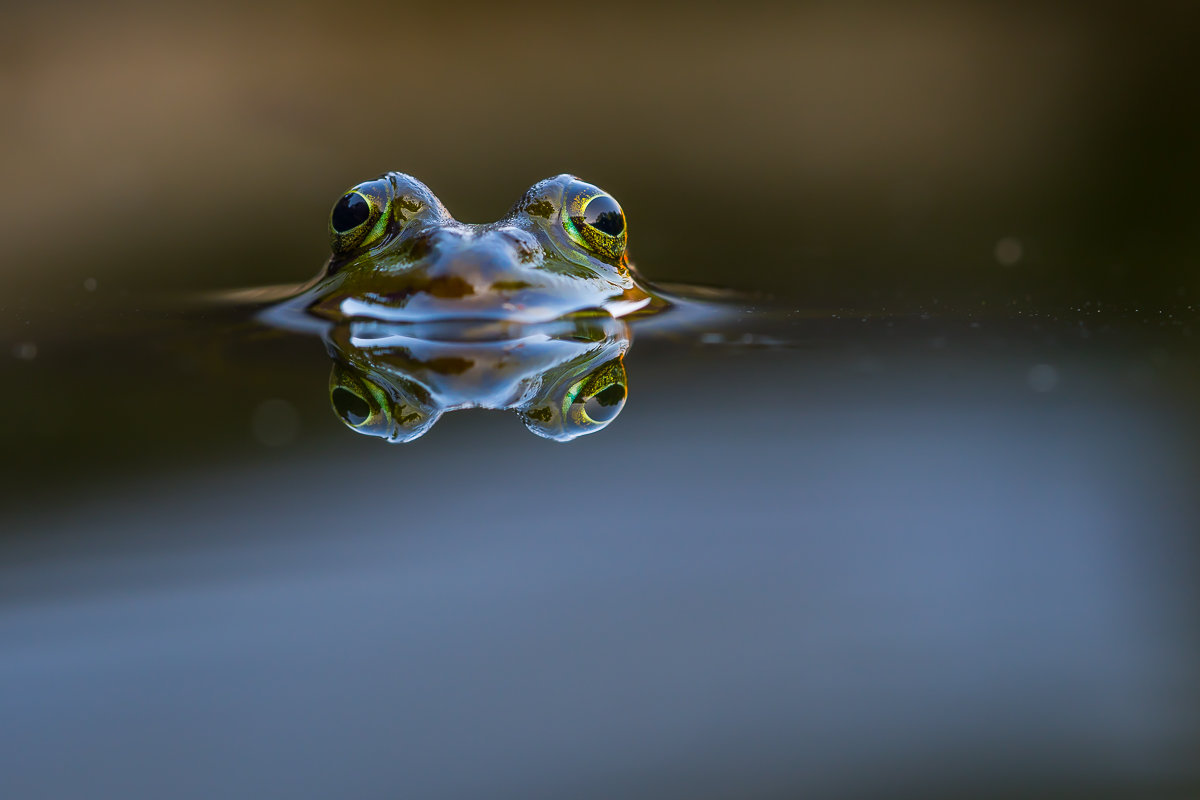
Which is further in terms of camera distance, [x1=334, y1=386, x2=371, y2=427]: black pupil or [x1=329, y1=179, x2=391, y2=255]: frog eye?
[x1=329, y1=179, x2=391, y2=255]: frog eye

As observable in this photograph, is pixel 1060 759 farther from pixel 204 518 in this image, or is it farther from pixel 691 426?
pixel 204 518

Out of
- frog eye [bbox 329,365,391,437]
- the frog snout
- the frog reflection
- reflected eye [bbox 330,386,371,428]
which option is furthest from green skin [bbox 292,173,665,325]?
reflected eye [bbox 330,386,371,428]

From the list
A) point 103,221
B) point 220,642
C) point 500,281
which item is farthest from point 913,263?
point 103,221

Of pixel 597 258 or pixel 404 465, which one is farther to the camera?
pixel 597 258

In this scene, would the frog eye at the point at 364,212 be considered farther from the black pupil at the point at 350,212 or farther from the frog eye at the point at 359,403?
the frog eye at the point at 359,403

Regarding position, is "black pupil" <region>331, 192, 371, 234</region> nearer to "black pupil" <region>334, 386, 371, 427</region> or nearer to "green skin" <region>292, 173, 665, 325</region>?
"green skin" <region>292, 173, 665, 325</region>

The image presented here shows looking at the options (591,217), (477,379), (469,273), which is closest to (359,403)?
(477,379)

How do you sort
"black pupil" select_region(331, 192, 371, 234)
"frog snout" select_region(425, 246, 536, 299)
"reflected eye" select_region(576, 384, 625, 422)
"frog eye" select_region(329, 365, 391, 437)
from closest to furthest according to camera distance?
"frog eye" select_region(329, 365, 391, 437)
"reflected eye" select_region(576, 384, 625, 422)
"frog snout" select_region(425, 246, 536, 299)
"black pupil" select_region(331, 192, 371, 234)

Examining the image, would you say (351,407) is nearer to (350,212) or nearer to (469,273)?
(469,273)
